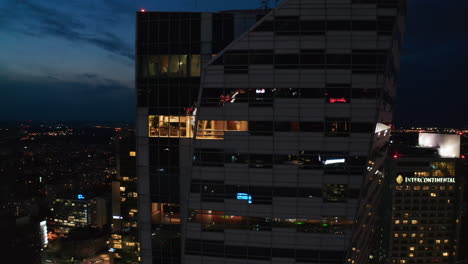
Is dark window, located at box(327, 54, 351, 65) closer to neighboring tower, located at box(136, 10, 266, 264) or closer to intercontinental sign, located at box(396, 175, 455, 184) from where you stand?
neighboring tower, located at box(136, 10, 266, 264)

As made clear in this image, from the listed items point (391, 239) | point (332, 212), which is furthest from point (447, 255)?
point (332, 212)

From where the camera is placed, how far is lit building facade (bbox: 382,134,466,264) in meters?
91.2

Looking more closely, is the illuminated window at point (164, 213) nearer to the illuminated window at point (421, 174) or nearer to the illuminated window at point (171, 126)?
the illuminated window at point (171, 126)

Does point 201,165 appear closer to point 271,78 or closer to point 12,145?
point 271,78

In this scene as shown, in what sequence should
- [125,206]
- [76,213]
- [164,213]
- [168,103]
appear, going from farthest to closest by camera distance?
[76,213] → [125,206] → [164,213] → [168,103]

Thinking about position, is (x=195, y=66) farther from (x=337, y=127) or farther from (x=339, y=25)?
(x=337, y=127)

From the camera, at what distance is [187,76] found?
36.1 m

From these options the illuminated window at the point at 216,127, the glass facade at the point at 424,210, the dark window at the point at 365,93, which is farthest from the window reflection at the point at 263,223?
the glass facade at the point at 424,210

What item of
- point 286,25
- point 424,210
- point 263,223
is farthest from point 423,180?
point 286,25

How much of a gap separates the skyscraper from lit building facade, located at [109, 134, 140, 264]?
270 feet

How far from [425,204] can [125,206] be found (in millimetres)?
101643

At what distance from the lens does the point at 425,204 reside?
9300 cm

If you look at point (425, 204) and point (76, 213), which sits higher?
point (425, 204)

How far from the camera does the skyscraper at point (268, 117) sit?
3381 cm
